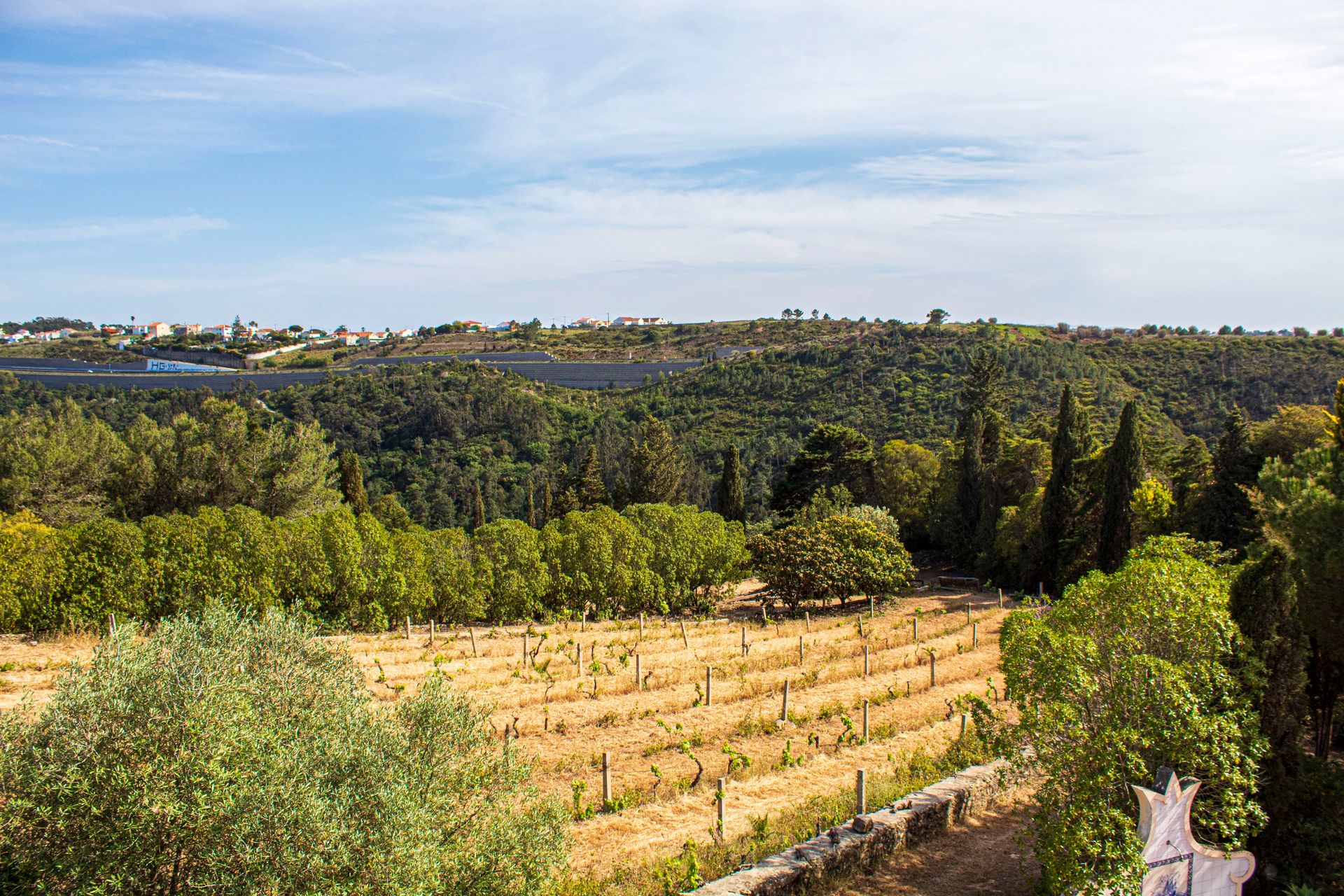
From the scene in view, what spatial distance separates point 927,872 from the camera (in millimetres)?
9016

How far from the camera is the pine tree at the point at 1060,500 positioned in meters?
28.3

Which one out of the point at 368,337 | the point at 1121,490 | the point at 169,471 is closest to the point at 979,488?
the point at 1121,490

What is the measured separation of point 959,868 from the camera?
909 centimetres

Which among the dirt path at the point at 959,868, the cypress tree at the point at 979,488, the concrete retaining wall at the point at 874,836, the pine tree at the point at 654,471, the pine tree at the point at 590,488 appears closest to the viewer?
the concrete retaining wall at the point at 874,836

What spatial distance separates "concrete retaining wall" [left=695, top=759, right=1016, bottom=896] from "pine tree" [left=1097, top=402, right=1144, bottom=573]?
1702 centimetres

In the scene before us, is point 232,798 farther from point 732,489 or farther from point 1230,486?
point 732,489

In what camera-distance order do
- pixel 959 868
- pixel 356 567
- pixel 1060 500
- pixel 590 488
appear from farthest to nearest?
pixel 590 488 → pixel 1060 500 → pixel 356 567 → pixel 959 868

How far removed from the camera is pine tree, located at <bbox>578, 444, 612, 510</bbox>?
4581 cm

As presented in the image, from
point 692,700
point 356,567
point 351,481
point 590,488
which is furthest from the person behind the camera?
point 590,488

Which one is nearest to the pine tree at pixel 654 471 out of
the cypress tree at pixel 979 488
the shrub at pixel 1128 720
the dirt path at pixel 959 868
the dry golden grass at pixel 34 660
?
the cypress tree at pixel 979 488

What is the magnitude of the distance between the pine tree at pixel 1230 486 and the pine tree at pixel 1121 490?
6.40ft

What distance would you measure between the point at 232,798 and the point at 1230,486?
26.0 metres

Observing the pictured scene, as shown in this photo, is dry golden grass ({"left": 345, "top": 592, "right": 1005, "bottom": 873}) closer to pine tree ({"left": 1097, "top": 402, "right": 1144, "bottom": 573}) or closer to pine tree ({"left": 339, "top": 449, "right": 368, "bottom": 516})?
pine tree ({"left": 1097, "top": 402, "right": 1144, "bottom": 573})

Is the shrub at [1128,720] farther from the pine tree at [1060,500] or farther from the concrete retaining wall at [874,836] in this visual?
the pine tree at [1060,500]
